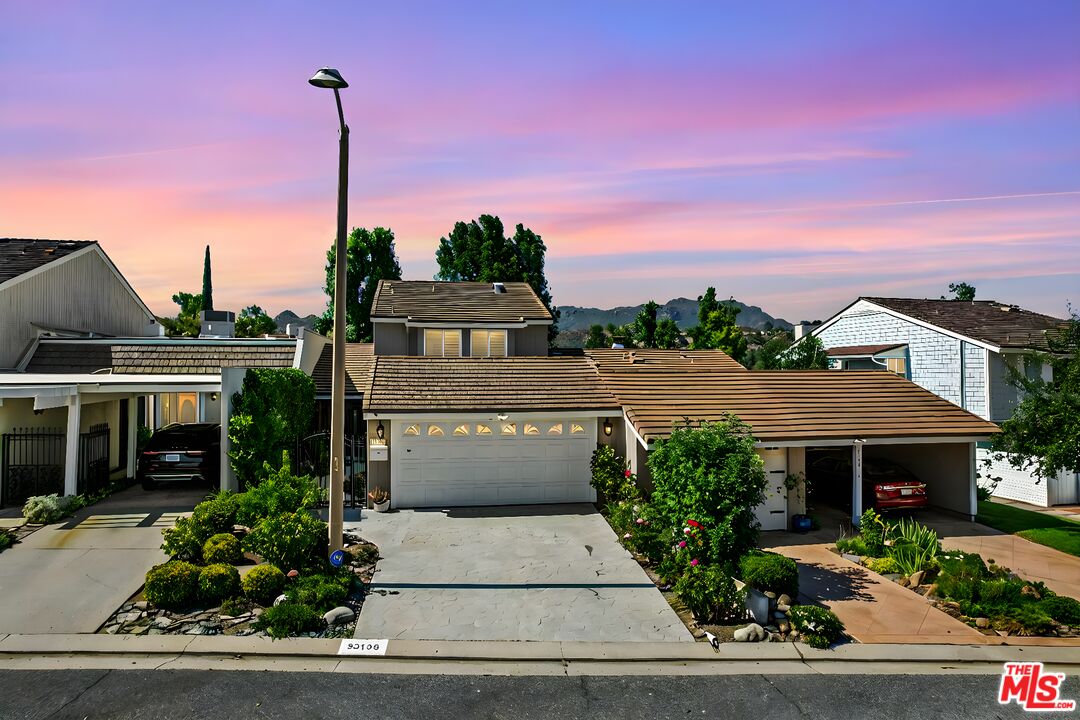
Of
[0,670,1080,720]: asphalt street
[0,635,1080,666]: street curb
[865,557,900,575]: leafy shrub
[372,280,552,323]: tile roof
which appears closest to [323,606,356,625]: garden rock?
[0,635,1080,666]: street curb

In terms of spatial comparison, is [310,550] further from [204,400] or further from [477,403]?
[204,400]

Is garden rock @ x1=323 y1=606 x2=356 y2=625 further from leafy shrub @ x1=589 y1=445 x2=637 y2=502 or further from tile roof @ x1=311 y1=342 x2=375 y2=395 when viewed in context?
tile roof @ x1=311 y1=342 x2=375 y2=395

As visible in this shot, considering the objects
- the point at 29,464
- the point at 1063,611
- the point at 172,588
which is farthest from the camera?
the point at 29,464

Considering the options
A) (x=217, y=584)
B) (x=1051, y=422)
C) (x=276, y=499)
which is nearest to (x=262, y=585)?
(x=217, y=584)

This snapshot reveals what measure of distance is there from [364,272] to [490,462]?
40.4 metres

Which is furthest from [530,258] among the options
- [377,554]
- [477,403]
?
[377,554]

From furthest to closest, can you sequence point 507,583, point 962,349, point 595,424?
point 962,349, point 595,424, point 507,583

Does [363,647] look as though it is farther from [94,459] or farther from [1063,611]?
[94,459]

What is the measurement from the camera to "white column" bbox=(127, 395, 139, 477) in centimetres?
1931

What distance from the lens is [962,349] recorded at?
24.3 metres

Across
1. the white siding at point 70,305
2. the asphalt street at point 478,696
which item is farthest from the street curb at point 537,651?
the white siding at point 70,305

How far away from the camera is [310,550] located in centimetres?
1089

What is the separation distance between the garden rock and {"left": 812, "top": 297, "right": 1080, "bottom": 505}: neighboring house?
18.7 meters

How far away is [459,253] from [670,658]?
52.7 m
